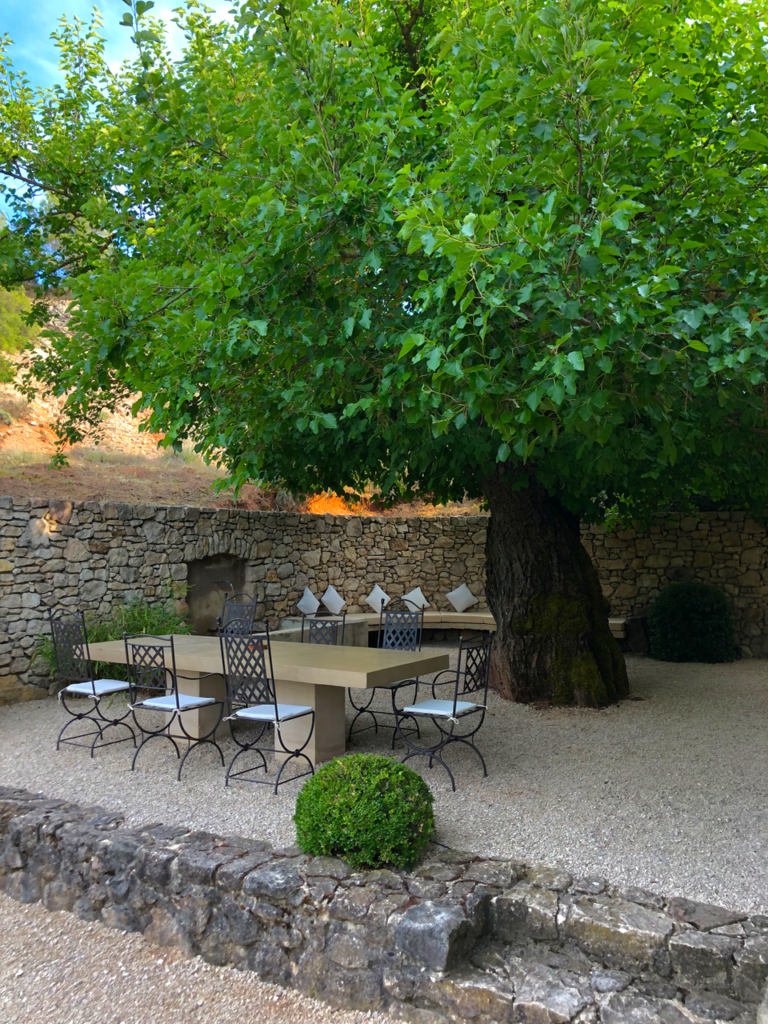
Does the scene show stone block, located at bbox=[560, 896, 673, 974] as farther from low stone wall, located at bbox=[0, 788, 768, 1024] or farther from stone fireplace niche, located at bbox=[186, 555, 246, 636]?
stone fireplace niche, located at bbox=[186, 555, 246, 636]

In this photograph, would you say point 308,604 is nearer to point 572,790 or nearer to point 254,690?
point 254,690

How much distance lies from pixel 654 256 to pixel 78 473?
12244 mm

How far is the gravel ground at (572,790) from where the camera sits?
3.32 meters

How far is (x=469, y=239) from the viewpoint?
9.39ft

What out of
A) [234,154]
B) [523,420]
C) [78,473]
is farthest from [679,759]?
[78,473]

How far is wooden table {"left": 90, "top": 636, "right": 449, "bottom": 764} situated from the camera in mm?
4414

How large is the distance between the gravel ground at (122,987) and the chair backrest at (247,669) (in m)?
1.46

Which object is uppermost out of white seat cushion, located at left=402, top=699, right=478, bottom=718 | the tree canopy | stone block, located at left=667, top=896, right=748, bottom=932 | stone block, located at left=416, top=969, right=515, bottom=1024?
the tree canopy

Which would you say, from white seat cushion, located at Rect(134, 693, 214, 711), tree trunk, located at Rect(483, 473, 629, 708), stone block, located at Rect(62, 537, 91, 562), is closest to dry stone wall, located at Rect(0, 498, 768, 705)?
stone block, located at Rect(62, 537, 91, 562)

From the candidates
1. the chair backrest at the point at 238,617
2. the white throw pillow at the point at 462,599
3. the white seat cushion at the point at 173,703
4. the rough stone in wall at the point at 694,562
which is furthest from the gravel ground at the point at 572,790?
the white throw pillow at the point at 462,599

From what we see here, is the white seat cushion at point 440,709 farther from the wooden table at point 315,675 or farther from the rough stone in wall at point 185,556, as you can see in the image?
the rough stone in wall at point 185,556

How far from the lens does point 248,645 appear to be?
14.8 ft

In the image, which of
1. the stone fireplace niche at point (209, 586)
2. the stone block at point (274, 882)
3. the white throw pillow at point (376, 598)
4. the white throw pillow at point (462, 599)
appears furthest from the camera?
the white throw pillow at point (462, 599)

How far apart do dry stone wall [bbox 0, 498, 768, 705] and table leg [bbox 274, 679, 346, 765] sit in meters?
3.38
